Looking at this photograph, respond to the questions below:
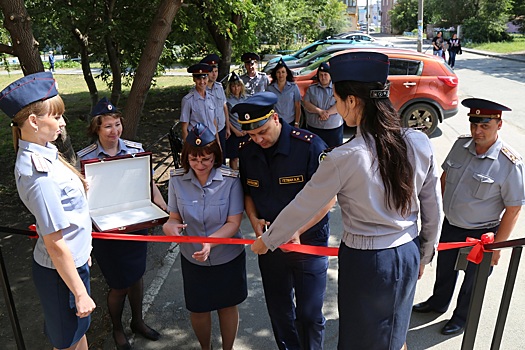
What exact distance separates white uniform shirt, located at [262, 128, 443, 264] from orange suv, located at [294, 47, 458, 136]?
813 cm

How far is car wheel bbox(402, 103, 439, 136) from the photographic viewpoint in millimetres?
10242

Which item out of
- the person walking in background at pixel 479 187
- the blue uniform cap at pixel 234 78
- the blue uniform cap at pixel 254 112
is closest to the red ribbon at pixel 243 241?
the person walking in background at pixel 479 187

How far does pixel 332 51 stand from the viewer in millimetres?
13172

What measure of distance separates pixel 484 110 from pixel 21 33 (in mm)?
4227

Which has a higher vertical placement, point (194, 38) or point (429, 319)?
point (194, 38)

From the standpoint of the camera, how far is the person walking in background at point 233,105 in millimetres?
6973

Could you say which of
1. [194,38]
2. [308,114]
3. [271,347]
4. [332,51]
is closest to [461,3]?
[332,51]

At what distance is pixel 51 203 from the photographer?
7.55ft

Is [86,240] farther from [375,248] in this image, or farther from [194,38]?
[194,38]

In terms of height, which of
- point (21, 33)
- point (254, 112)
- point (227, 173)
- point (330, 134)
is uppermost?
point (21, 33)

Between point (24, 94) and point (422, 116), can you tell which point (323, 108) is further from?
point (24, 94)

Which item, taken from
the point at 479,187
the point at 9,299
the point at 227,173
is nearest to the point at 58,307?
the point at 9,299

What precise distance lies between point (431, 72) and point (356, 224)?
898cm

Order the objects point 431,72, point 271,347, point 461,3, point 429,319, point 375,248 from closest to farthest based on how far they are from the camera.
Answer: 1. point 375,248
2. point 271,347
3. point 429,319
4. point 431,72
5. point 461,3
